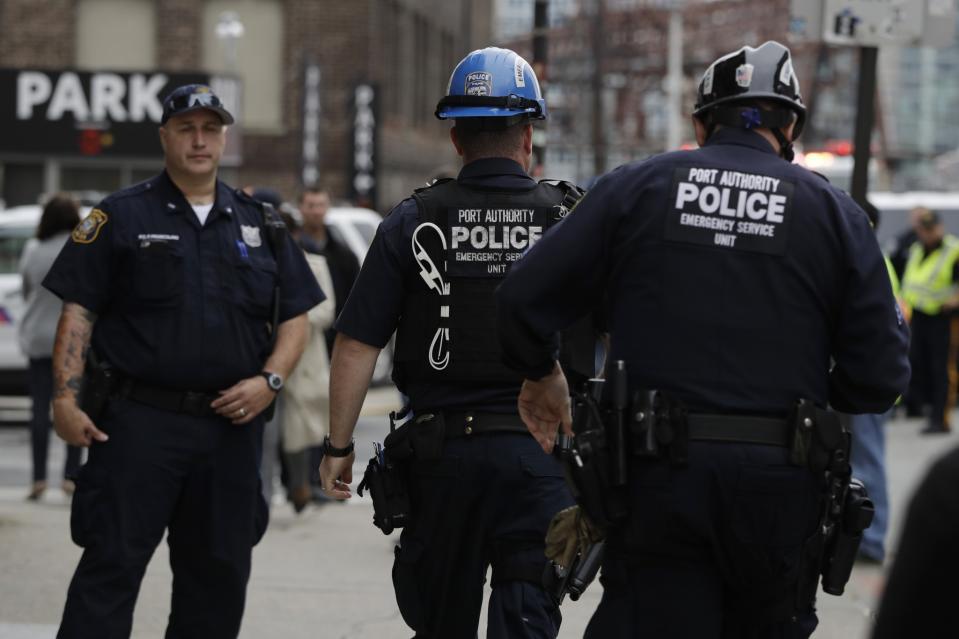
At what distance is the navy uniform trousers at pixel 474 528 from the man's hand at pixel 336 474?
10.1 inches

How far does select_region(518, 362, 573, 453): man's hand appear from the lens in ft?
Answer: 14.0

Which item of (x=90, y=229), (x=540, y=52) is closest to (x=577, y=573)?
(x=90, y=229)

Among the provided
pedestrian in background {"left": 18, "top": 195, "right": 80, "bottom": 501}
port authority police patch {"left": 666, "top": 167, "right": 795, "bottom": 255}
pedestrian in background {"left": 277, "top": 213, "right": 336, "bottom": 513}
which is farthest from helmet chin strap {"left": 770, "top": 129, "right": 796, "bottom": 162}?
pedestrian in background {"left": 18, "top": 195, "right": 80, "bottom": 501}

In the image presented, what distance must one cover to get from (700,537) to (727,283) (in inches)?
Answer: 22.1

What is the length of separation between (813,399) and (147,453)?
7.58ft

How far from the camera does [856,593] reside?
26.7 feet

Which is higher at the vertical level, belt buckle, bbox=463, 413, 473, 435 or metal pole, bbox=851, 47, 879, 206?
metal pole, bbox=851, 47, 879, 206

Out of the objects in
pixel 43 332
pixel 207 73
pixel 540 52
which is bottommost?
pixel 43 332

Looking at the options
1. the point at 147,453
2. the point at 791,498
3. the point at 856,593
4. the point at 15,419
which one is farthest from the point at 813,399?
the point at 15,419

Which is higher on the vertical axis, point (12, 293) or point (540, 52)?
point (540, 52)

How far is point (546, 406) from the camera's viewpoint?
A: 4.29 m

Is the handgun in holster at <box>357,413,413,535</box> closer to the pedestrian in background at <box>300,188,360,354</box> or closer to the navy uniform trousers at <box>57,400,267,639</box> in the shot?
the navy uniform trousers at <box>57,400,267,639</box>

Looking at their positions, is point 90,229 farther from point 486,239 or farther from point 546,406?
point 546,406

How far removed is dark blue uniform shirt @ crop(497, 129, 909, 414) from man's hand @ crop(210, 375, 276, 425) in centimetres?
169
